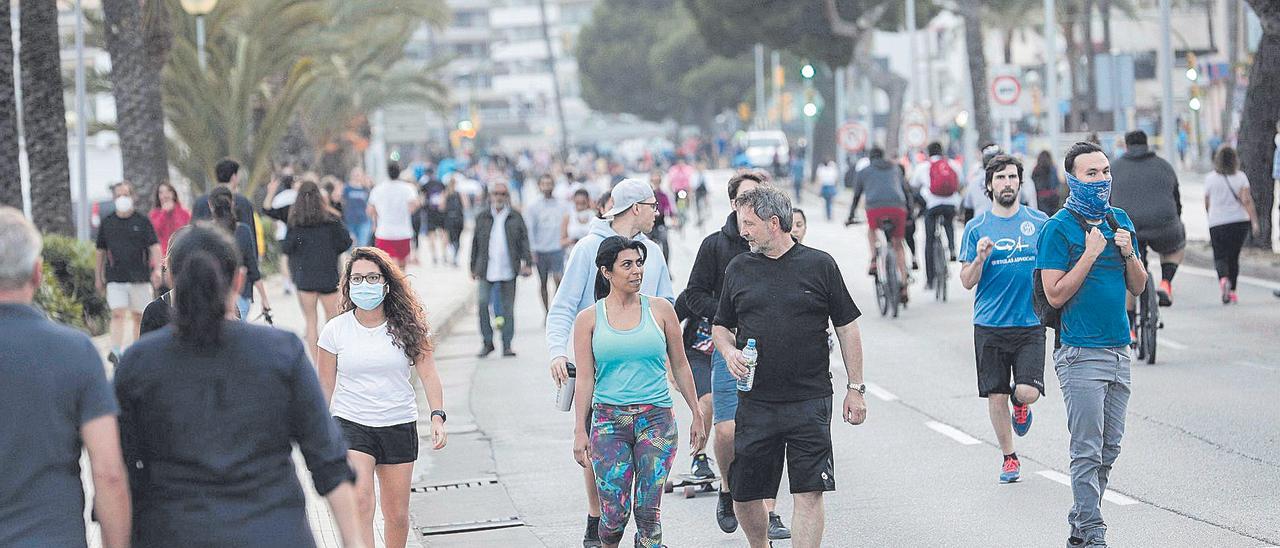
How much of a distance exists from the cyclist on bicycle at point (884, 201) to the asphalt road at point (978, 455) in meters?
1.50

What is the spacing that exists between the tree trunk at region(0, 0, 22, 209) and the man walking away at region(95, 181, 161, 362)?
12.0ft

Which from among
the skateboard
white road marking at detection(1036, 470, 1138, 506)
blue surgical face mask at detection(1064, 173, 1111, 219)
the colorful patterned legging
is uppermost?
blue surgical face mask at detection(1064, 173, 1111, 219)

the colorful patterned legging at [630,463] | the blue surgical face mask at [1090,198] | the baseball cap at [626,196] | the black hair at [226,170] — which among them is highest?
the black hair at [226,170]

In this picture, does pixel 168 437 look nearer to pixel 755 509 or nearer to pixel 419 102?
pixel 755 509

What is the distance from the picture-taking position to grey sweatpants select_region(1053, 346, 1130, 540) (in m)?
7.55

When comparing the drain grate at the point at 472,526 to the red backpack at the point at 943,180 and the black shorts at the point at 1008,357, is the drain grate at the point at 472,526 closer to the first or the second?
the black shorts at the point at 1008,357

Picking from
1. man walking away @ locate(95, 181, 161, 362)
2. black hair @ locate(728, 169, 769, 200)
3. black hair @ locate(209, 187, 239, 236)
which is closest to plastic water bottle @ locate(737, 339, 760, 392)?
black hair @ locate(728, 169, 769, 200)

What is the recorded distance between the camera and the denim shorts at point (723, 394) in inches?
339

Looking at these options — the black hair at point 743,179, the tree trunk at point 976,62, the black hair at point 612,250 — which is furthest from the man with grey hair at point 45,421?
the tree trunk at point 976,62

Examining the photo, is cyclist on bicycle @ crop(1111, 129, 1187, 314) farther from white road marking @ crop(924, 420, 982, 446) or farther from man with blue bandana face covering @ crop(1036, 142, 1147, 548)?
man with blue bandana face covering @ crop(1036, 142, 1147, 548)

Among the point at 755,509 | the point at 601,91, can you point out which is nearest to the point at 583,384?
the point at 755,509

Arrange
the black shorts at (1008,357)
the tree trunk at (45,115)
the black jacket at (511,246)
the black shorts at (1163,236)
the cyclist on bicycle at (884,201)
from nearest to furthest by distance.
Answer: the black shorts at (1008,357) → the black shorts at (1163,236) → the black jacket at (511,246) → the cyclist on bicycle at (884,201) → the tree trunk at (45,115)

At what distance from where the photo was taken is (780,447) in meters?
7.17

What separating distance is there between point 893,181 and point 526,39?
564 feet
